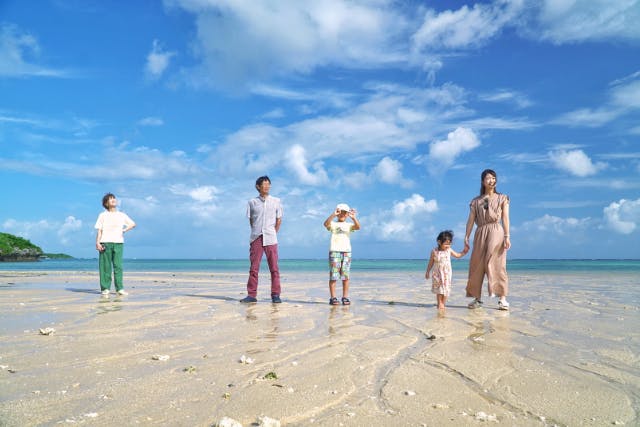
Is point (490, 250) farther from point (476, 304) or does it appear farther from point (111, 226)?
point (111, 226)

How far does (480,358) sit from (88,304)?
7.08 meters

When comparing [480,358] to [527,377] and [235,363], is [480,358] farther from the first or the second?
[235,363]

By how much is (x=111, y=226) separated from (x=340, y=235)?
5.73 metres

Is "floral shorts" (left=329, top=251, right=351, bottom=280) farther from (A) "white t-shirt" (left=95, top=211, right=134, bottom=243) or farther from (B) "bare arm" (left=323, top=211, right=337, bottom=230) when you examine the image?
(A) "white t-shirt" (left=95, top=211, right=134, bottom=243)

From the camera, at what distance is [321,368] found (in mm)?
3717

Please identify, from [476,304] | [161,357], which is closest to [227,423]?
[161,357]

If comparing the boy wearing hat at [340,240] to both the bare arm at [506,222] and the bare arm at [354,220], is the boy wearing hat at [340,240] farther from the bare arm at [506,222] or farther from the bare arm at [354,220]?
the bare arm at [506,222]

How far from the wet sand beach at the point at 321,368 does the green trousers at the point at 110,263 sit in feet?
10.8

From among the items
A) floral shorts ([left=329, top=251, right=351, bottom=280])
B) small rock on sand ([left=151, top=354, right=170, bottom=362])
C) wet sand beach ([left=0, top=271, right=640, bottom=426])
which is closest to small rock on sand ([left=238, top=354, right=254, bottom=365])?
wet sand beach ([left=0, top=271, right=640, bottom=426])

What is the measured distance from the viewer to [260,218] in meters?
8.94

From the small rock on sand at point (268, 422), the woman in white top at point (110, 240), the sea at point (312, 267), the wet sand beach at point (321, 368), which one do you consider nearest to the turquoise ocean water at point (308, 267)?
the sea at point (312, 267)

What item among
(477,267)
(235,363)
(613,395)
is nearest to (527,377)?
(613,395)

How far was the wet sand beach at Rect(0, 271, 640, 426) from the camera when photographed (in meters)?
2.74

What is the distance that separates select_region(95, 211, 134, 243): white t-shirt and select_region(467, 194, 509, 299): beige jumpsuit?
799cm
